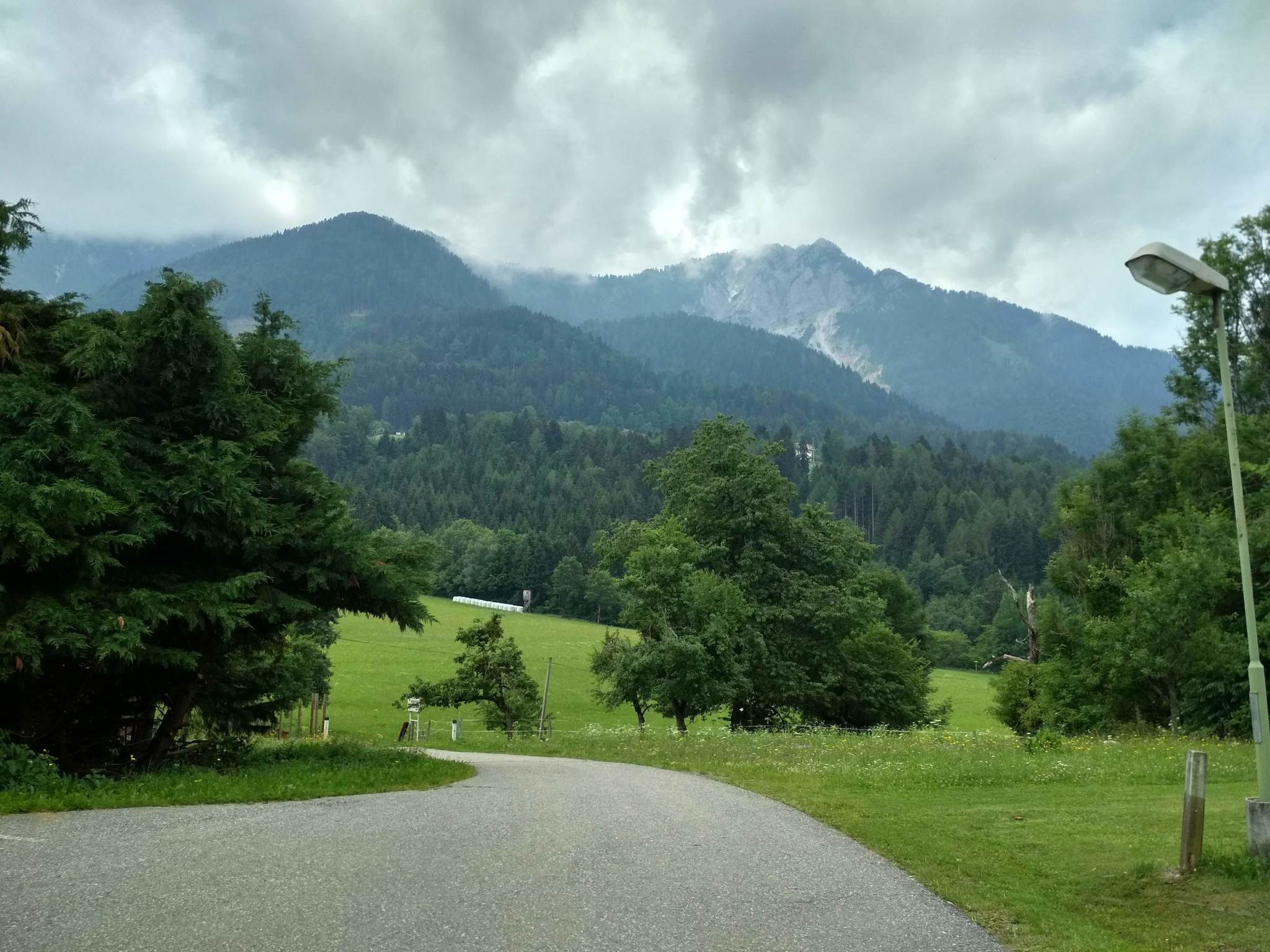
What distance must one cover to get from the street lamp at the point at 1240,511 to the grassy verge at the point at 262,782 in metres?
11.8

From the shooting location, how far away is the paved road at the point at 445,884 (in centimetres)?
711

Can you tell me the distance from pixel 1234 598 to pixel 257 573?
32.7 meters

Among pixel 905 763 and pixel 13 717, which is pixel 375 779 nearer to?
pixel 13 717

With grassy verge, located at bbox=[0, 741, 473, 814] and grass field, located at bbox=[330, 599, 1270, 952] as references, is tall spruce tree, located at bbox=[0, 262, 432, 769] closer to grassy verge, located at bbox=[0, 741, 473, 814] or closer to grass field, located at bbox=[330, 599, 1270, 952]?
grassy verge, located at bbox=[0, 741, 473, 814]

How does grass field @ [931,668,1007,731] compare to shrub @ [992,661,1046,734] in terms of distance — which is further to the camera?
grass field @ [931,668,1007,731]

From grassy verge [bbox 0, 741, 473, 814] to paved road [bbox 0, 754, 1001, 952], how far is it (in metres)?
0.66

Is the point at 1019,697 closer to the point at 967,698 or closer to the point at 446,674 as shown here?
the point at 967,698

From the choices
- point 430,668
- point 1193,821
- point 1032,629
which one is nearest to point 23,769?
point 1193,821

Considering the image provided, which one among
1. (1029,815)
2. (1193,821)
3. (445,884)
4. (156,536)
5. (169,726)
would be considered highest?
(156,536)

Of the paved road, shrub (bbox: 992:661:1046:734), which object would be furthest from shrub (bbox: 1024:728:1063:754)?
shrub (bbox: 992:661:1046:734)

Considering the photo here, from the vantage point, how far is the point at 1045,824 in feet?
41.9

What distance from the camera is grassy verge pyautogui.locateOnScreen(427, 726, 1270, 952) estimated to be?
8.02 meters

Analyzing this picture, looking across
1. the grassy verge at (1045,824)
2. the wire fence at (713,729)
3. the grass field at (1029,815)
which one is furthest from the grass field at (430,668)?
the grassy verge at (1045,824)

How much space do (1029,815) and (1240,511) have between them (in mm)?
6325
